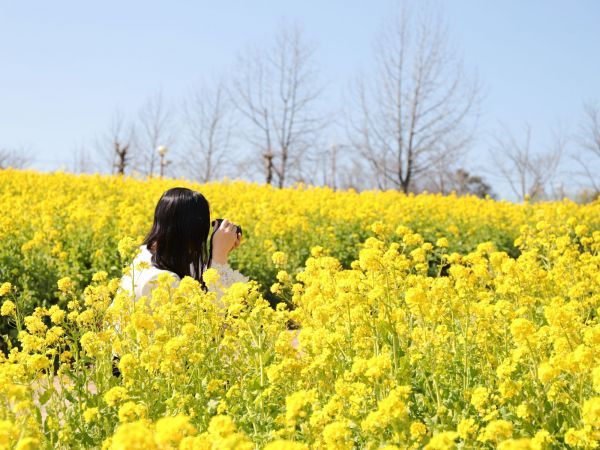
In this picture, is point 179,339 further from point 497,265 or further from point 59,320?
point 497,265

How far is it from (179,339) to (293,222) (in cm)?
558

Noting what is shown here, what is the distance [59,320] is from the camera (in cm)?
338

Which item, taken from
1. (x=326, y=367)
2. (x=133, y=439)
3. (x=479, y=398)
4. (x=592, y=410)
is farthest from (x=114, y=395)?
(x=592, y=410)

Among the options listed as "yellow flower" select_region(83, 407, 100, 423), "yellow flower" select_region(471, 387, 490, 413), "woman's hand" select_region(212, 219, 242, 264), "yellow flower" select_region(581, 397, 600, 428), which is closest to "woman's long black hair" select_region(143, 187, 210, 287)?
"woman's hand" select_region(212, 219, 242, 264)

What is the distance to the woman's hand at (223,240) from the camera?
4523mm

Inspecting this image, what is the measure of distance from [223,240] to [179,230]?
1.14 feet

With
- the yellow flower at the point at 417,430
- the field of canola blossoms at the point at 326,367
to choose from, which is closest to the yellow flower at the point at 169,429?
the field of canola blossoms at the point at 326,367

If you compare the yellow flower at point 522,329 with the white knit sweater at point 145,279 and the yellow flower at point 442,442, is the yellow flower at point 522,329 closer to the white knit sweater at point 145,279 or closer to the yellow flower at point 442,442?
the yellow flower at point 442,442

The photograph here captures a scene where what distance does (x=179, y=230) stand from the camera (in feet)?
14.1

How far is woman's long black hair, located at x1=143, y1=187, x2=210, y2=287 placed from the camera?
14.0 feet

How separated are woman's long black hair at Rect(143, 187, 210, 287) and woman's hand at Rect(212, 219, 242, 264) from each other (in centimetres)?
13

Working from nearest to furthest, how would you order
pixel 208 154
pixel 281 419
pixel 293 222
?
pixel 281 419
pixel 293 222
pixel 208 154

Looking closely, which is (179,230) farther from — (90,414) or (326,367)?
(90,414)

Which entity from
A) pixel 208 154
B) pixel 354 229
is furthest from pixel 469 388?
pixel 208 154
